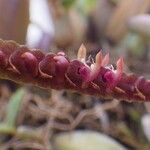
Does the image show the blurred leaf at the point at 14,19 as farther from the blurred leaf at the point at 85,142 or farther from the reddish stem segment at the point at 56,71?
the reddish stem segment at the point at 56,71

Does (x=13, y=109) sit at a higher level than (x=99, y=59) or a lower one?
higher

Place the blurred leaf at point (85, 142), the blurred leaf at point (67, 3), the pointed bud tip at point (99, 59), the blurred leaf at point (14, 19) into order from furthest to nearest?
the blurred leaf at point (67, 3), the blurred leaf at point (14, 19), the blurred leaf at point (85, 142), the pointed bud tip at point (99, 59)

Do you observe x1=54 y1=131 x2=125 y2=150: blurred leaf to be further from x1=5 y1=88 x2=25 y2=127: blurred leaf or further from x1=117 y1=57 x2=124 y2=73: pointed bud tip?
x1=117 y1=57 x2=124 y2=73: pointed bud tip

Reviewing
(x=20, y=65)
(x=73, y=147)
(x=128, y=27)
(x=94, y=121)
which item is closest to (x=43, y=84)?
(x=20, y=65)

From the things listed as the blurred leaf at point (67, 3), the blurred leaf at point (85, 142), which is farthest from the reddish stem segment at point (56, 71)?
the blurred leaf at point (67, 3)

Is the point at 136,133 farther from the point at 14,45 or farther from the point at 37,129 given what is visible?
the point at 14,45

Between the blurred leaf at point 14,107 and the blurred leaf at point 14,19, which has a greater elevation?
the blurred leaf at point 14,19

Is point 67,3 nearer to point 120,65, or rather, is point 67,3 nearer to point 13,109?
point 13,109

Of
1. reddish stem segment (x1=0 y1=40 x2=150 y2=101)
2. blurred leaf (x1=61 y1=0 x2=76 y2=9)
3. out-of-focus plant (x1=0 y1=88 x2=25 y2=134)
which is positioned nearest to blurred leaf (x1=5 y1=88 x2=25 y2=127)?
out-of-focus plant (x1=0 y1=88 x2=25 y2=134)

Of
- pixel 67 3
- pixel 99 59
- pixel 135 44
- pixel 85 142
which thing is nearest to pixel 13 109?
pixel 85 142
